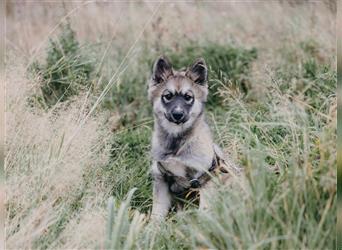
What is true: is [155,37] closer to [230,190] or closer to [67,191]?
[67,191]

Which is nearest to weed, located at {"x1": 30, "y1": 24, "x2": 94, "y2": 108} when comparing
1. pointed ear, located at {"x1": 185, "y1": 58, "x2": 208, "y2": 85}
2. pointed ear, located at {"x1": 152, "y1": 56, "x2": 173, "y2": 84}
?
pointed ear, located at {"x1": 152, "y1": 56, "x2": 173, "y2": 84}

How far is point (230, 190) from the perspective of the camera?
14.0ft

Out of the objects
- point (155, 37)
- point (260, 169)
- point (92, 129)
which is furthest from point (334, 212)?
point (155, 37)

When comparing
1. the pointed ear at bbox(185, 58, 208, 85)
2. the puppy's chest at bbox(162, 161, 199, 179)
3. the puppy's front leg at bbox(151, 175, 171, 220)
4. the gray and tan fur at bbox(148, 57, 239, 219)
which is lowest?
the puppy's front leg at bbox(151, 175, 171, 220)

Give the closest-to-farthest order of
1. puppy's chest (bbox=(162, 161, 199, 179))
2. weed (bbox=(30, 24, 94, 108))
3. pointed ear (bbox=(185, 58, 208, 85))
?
puppy's chest (bbox=(162, 161, 199, 179))
pointed ear (bbox=(185, 58, 208, 85))
weed (bbox=(30, 24, 94, 108))

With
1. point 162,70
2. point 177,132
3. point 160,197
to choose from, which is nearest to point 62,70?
point 162,70

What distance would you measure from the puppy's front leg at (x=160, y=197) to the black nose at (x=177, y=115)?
0.47m

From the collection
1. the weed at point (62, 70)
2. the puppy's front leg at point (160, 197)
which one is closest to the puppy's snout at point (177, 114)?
the puppy's front leg at point (160, 197)

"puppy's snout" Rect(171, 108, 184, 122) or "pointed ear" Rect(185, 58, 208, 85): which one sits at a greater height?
"pointed ear" Rect(185, 58, 208, 85)

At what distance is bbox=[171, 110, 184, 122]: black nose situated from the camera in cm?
556

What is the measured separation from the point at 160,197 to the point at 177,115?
66 cm

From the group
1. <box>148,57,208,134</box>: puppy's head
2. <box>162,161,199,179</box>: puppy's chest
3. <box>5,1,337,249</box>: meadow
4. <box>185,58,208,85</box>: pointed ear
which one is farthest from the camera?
<box>185,58,208,85</box>: pointed ear

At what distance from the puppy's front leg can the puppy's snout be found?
0.47 meters

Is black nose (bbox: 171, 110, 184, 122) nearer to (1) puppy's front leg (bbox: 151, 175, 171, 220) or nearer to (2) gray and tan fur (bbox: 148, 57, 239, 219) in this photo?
(2) gray and tan fur (bbox: 148, 57, 239, 219)
